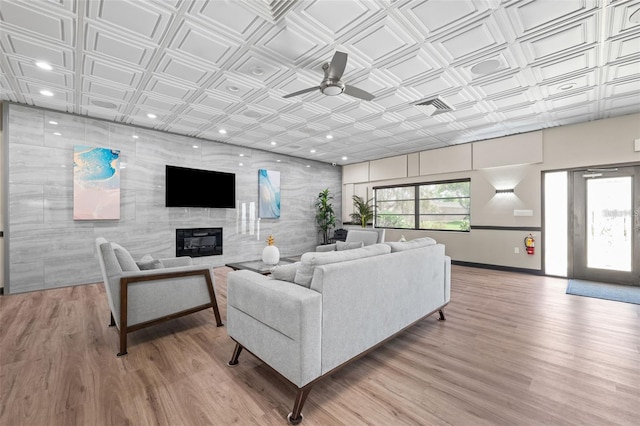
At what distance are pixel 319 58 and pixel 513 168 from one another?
5113mm

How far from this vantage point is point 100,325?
302cm

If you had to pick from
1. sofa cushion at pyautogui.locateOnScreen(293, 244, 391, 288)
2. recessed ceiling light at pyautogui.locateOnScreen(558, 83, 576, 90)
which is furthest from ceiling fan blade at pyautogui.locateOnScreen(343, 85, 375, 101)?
recessed ceiling light at pyautogui.locateOnScreen(558, 83, 576, 90)

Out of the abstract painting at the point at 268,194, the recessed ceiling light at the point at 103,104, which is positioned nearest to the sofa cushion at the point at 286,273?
the recessed ceiling light at the point at 103,104

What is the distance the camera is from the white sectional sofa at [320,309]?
65.6 inches

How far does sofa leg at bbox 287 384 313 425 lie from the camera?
1607 millimetres

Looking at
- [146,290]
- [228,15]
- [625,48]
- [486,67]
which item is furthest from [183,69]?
[625,48]

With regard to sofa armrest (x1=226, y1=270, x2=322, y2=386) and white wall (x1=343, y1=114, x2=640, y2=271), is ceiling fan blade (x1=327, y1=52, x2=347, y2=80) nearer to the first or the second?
sofa armrest (x1=226, y1=270, x2=322, y2=386)

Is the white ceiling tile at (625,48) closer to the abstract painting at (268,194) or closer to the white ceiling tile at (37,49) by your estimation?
the white ceiling tile at (37,49)

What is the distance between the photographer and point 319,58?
2941mm

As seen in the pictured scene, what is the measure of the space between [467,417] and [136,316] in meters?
2.76

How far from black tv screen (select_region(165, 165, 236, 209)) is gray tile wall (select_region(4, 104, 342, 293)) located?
0.42ft

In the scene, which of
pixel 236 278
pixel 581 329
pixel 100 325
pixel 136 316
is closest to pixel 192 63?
pixel 236 278

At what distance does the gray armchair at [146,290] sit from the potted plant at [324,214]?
5.65 m

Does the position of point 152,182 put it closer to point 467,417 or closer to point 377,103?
point 377,103
